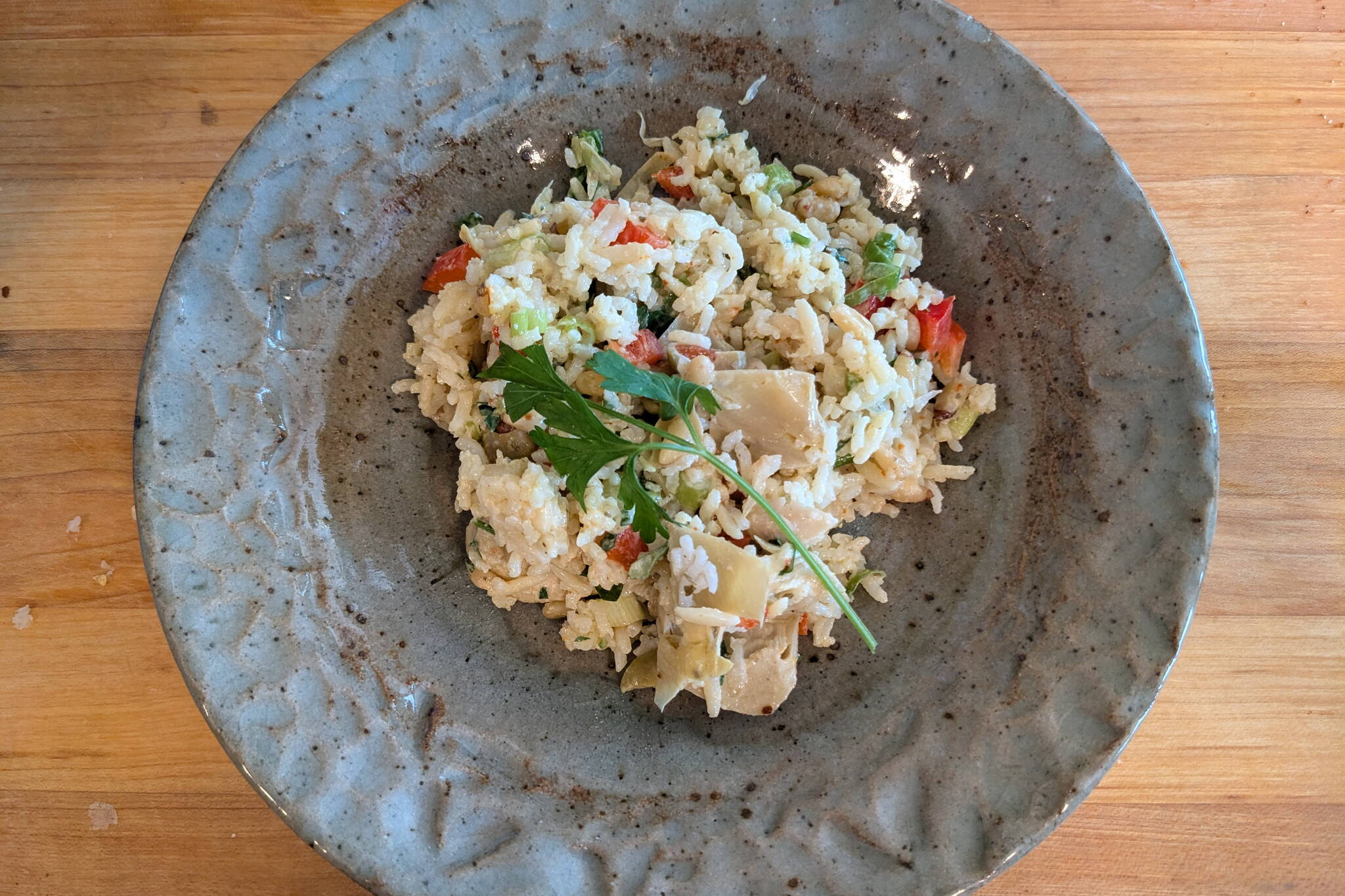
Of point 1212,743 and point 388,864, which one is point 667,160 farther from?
point 1212,743

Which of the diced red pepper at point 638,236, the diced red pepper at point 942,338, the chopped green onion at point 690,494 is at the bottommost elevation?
the chopped green onion at point 690,494

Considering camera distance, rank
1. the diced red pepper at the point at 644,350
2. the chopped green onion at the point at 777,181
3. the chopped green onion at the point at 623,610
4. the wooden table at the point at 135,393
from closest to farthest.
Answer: the diced red pepper at the point at 644,350 < the chopped green onion at the point at 623,610 < the chopped green onion at the point at 777,181 < the wooden table at the point at 135,393

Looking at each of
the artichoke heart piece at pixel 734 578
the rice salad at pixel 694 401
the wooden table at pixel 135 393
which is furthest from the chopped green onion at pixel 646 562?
the wooden table at pixel 135 393

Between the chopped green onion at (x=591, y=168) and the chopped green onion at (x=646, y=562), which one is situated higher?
the chopped green onion at (x=591, y=168)

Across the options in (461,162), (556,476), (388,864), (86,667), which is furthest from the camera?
(86,667)

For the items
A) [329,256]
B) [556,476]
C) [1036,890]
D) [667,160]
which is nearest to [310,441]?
[329,256]

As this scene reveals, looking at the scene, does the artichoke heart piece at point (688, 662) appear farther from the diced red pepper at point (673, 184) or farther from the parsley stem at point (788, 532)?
the diced red pepper at point (673, 184)

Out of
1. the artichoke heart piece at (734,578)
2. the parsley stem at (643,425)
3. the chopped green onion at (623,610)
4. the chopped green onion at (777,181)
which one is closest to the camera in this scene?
the parsley stem at (643,425)
